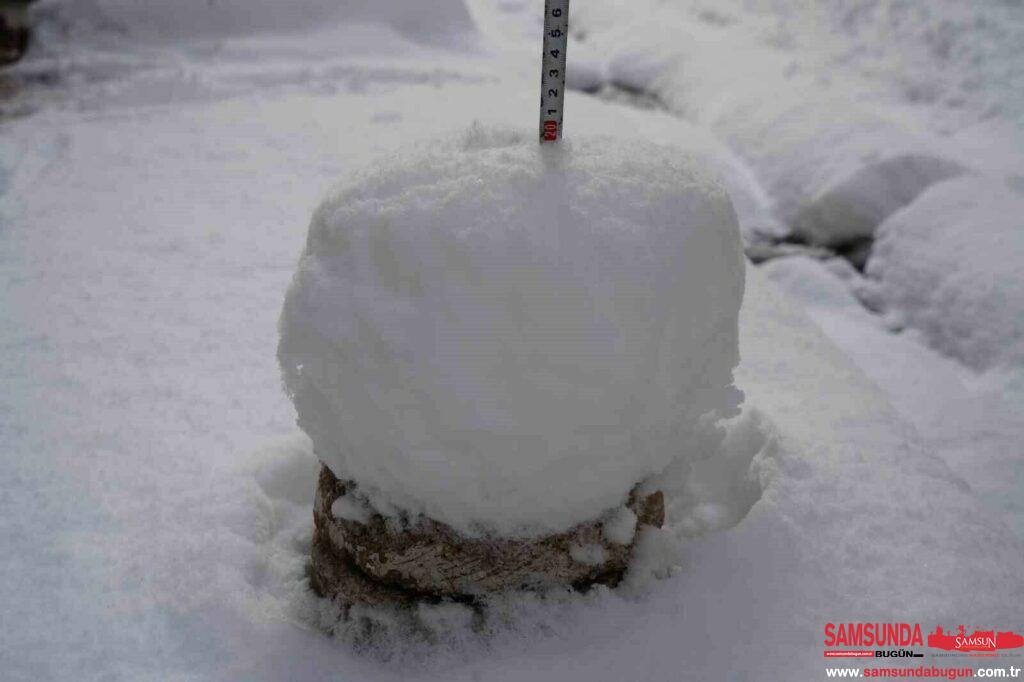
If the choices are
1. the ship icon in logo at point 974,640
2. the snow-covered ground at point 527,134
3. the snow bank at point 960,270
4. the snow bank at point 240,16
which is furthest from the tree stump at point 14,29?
the ship icon in logo at point 974,640

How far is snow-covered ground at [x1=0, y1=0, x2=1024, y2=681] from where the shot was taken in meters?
1.65

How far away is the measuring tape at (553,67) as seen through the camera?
5.41 ft

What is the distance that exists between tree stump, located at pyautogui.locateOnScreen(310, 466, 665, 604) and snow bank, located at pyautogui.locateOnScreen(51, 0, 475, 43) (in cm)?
429

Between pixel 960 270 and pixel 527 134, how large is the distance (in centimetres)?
221

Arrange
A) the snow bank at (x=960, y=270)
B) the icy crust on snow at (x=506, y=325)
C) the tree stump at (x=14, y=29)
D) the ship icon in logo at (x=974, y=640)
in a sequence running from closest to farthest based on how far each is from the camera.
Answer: the icy crust on snow at (x=506, y=325) → the ship icon in logo at (x=974, y=640) → the snow bank at (x=960, y=270) → the tree stump at (x=14, y=29)

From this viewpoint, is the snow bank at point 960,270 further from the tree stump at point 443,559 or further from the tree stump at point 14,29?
the tree stump at point 14,29

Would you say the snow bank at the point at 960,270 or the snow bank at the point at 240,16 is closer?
the snow bank at the point at 960,270

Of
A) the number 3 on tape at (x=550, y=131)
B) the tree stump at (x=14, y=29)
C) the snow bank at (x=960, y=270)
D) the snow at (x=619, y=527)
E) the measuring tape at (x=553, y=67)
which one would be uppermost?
the measuring tape at (x=553, y=67)

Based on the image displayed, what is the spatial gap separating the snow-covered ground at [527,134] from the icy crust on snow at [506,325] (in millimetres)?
259

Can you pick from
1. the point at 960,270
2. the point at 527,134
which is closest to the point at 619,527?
the point at 527,134

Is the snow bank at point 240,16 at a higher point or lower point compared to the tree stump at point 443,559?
higher

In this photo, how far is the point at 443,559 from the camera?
1625 millimetres

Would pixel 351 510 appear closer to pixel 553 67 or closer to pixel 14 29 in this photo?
pixel 553 67

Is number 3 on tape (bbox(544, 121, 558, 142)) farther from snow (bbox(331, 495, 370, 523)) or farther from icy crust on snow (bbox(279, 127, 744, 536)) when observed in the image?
snow (bbox(331, 495, 370, 523))
